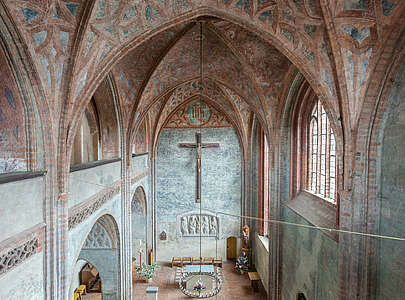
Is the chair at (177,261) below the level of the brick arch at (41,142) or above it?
below

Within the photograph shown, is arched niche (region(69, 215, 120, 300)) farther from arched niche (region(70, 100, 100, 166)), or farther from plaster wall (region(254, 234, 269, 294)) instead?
plaster wall (region(254, 234, 269, 294))

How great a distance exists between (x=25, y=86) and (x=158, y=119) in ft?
37.6

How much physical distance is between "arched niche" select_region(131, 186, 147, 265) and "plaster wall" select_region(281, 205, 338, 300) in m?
8.79

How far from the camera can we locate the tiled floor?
14.5 m

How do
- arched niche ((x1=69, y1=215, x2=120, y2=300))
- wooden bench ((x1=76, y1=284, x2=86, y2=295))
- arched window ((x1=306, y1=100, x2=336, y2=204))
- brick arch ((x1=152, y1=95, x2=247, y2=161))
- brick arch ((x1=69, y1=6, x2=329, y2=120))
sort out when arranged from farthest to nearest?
1. brick arch ((x1=152, y1=95, x2=247, y2=161))
2. wooden bench ((x1=76, y1=284, x2=86, y2=295))
3. arched niche ((x1=69, y1=215, x2=120, y2=300))
4. arched window ((x1=306, y1=100, x2=336, y2=204))
5. brick arch ((x1=69, y1=6, x2=329, y2=120))

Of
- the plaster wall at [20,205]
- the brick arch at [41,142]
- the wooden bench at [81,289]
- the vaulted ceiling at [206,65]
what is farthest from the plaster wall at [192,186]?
the plaster wall at [20,205]

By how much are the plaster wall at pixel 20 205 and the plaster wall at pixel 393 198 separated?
6.36 m

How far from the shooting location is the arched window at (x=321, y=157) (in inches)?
328

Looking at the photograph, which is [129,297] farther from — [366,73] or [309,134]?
[366,73]

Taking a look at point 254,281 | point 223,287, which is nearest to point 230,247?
point 223,287

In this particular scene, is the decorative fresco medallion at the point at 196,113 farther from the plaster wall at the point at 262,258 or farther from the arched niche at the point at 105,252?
the arched niche at the point at 105,252

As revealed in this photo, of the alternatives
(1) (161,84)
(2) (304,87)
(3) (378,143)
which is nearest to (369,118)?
(3) (378,143)

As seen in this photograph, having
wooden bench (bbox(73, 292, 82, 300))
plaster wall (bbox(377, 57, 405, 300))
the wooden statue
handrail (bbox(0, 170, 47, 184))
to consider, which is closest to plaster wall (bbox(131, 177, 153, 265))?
wooden bench (bbox(73, 292, 82, 300))

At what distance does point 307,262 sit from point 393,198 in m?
4.09
